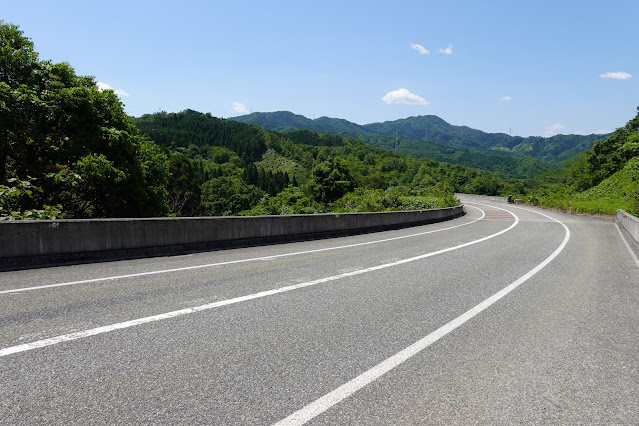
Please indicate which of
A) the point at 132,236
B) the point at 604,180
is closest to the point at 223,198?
the point at 604,180

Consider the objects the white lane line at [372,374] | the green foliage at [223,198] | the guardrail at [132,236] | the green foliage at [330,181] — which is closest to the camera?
the white lane line at [372,374]

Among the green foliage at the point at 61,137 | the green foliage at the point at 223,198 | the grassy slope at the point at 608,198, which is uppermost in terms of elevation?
the green foliage at the point at 61,137

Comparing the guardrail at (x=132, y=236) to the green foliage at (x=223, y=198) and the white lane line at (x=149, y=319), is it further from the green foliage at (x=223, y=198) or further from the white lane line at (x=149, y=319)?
the green foliage at (x=223, y=198)

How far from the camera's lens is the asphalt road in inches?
115

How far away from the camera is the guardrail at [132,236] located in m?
7.46

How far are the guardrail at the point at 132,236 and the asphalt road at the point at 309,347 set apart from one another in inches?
27.8


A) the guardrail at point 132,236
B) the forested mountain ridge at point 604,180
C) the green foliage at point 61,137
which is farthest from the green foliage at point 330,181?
the guardrail at point 132,236

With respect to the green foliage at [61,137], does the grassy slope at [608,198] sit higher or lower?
lower

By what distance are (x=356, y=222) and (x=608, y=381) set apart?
1337 cm

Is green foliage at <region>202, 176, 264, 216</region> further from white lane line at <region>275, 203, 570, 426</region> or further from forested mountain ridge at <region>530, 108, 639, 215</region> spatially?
white lane line at <region>275, 203, 570, 426</region>

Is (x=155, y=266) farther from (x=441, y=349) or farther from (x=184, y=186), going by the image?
A: (x=184, y=186)

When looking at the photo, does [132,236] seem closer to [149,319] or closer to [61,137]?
[149,319]

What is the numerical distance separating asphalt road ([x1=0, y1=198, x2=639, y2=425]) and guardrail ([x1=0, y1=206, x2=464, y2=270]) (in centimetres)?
71

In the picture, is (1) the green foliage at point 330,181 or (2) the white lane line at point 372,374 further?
(1) the green foliage at point 330,181
